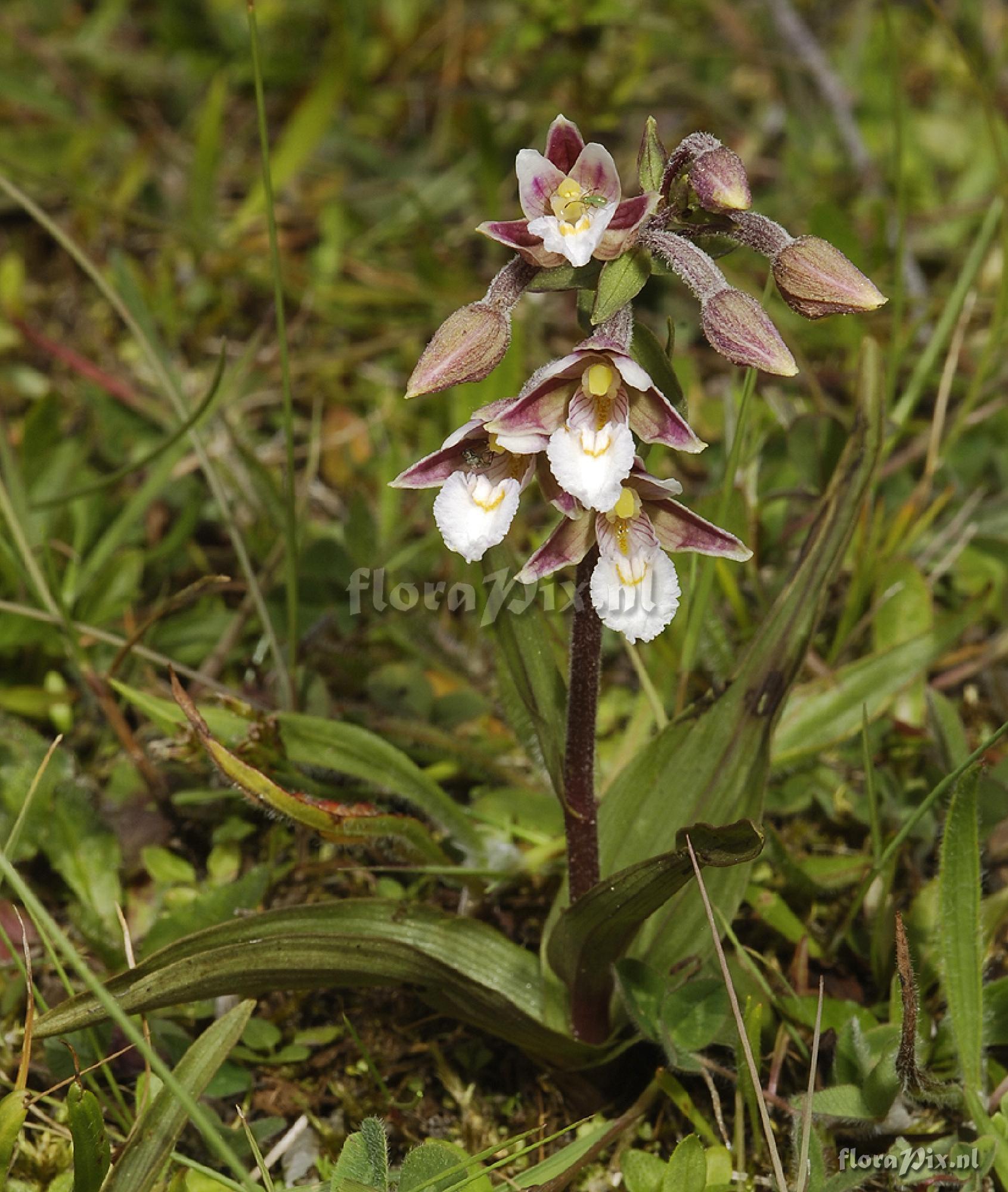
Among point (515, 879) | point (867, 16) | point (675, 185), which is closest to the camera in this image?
point (675, 185)

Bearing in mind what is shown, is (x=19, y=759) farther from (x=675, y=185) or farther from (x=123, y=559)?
(x=675, y=185)

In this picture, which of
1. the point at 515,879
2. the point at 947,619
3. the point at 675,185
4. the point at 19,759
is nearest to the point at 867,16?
the point at 947,619

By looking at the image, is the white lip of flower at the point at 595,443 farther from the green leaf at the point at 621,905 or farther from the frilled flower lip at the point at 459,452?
the green leaf at the point at 621,905

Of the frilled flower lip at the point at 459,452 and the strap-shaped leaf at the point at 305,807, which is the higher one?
the frilled flower lip at the point at 459,452

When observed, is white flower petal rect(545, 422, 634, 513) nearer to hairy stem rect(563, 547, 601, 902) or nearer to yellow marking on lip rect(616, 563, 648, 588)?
yellow marking on lip rect(616, 563, 648, 588)

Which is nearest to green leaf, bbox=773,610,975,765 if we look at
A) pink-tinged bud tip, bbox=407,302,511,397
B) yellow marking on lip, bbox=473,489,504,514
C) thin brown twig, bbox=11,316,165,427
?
yellow marking on lip, bbox=473,489,504,514

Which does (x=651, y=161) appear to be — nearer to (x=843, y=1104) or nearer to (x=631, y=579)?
(x=631, y=579)

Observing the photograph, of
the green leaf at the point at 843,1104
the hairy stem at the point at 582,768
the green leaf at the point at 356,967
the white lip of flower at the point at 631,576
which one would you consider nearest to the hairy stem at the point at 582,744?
the hairy stem at the point at 582,768
